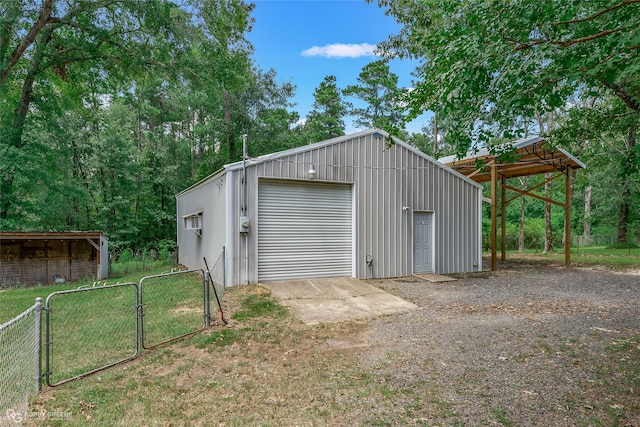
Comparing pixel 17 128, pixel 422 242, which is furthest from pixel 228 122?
pixel 422 242

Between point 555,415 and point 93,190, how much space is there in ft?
68.1

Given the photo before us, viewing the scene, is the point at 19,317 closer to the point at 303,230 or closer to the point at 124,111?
the point at 303,230

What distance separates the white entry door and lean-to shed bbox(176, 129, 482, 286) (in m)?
0.03

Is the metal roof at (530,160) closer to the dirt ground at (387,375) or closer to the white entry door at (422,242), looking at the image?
the white entry door at (422,242)

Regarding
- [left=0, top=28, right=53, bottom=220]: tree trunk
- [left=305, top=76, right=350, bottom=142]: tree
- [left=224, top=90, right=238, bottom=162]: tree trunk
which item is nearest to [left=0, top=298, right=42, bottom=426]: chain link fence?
[left=0, top=28, right=53, bottom=220]: tree trunk

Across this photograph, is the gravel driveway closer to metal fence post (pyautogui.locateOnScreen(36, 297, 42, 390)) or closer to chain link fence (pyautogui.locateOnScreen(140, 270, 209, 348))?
chain link fence (pyautogui.locateOnScreen(140, 270, 209, 348))

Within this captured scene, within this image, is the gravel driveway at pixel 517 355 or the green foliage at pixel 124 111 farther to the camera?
the green foliage at pixel 124 111

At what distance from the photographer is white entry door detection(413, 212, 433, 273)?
31.4ft

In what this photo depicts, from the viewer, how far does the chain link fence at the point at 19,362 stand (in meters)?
2.55

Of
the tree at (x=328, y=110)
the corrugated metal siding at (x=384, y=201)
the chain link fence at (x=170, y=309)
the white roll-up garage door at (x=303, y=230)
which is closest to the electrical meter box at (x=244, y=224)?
the corrugated metal siding at (x=384, y=201)

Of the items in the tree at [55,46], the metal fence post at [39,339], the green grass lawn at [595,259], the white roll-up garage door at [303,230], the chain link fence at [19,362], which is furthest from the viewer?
the green grass lawn at [595,259]

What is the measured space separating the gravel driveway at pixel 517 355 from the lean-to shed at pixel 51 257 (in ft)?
36.1

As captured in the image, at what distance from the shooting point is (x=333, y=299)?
657 cm

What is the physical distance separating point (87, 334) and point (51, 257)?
955 centimetres
